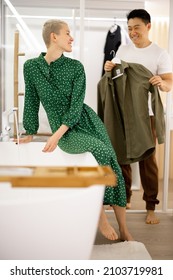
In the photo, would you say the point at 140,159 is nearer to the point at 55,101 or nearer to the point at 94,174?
the point at 55,101

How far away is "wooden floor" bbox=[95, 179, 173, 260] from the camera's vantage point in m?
1.80

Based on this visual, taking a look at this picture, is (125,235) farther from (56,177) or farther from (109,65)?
(56,177)

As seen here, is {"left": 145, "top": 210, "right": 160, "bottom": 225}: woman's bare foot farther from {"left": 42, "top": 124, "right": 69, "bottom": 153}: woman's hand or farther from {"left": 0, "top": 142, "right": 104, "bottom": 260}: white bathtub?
{"left": 0, "top": 142, "right": 104, "bottom": 260}: white bathtub

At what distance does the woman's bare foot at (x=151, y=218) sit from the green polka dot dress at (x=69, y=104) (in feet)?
1.42

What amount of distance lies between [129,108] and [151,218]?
0.57 metres

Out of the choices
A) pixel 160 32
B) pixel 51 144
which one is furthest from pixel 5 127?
pixel 160 32

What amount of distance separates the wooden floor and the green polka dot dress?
0.24 m

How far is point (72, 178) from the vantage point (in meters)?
0.95

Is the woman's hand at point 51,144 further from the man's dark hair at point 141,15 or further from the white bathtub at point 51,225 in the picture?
the man's dark hair at point 141,15

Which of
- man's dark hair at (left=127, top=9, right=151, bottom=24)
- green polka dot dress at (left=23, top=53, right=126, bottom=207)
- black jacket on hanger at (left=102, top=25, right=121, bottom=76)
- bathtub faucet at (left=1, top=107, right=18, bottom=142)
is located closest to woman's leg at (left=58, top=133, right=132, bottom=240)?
green polka dot dress at (left=23, top=53, right=126, bottom=207)

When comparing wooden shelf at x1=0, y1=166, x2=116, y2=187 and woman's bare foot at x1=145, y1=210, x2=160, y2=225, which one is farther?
woman's bare foot at x1=145, y1=210, x2=160, y2=225

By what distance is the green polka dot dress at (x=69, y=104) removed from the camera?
5.74 ft

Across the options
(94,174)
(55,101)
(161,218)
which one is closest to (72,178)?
(94,174)
